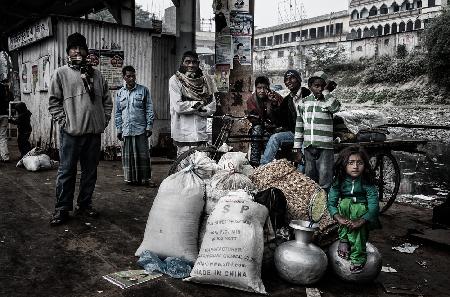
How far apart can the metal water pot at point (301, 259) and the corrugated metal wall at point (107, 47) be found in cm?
625

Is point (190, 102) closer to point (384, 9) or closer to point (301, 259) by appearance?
point (301, 259)

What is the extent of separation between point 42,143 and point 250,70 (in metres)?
5.33

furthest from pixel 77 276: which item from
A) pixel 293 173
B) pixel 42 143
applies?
pixel 42 143

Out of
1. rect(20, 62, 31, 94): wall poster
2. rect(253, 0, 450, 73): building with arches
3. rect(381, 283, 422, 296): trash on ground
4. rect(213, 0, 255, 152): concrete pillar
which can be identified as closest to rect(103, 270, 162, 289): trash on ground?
rect(381, 283, 422, 296): trash on ground

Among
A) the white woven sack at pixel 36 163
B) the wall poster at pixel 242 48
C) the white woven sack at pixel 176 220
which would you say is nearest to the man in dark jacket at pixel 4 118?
the white woven sack at pixel 36 163

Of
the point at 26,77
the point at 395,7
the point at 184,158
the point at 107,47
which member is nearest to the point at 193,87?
the point at 184,158

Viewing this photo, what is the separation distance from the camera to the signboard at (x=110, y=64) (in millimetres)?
8383

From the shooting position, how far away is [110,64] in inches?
336

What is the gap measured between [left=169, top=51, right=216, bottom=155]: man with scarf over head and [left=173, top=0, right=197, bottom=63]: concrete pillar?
11.8ft

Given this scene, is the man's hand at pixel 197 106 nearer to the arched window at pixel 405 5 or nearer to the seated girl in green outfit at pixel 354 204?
the seated girl in green outfit at pixel 354 204

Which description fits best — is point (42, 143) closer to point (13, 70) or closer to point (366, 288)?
point (13, 70)

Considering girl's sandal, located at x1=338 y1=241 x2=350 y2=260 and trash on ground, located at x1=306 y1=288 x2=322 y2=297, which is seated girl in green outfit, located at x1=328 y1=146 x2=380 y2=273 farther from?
trash on ground, located at x1=306 y1=288 x2=322 y2=297

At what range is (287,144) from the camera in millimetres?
4980

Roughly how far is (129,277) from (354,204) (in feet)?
5.98
